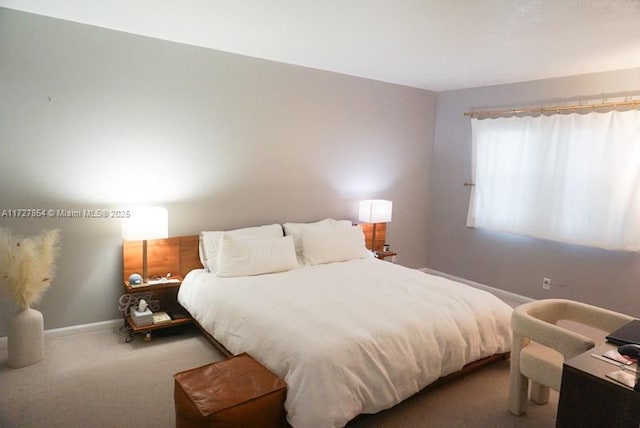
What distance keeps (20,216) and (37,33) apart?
1.33 metres

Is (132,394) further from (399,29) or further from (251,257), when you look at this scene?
(399,29)

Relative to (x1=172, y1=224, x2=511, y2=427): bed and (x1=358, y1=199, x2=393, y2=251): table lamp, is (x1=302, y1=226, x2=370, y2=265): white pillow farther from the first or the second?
(x1=358, y1=199, x2=393, y2=251): table lamp

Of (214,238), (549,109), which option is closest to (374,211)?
(214,238)

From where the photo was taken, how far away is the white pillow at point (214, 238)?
3.46 metres

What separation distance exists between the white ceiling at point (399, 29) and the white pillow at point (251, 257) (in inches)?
65.4

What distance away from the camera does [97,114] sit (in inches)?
123

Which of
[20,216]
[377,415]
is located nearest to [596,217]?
[377,415]

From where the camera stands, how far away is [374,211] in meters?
4.49

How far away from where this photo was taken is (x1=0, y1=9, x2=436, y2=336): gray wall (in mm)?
2928

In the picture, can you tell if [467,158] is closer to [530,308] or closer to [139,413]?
[530,308]

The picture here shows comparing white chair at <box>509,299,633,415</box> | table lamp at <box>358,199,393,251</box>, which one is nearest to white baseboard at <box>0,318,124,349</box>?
table lamp at <box>358,199,393,251</box>

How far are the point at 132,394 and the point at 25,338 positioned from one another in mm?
913

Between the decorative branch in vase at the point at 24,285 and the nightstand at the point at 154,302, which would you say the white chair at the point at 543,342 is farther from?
the decorative branch in vase at the point at 24,285

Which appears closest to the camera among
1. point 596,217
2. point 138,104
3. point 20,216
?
point 20,216
